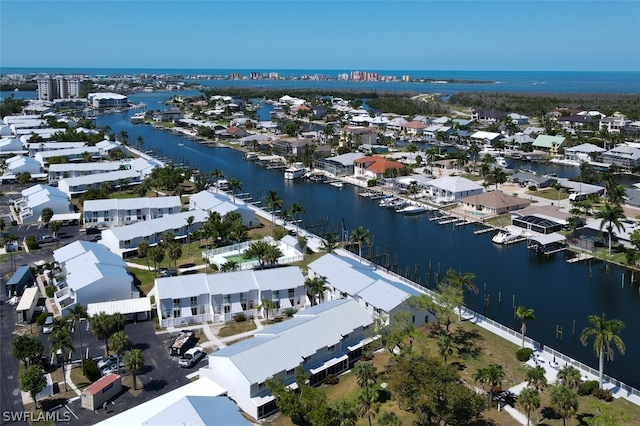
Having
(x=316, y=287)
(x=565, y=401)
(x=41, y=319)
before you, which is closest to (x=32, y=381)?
(x=41, y=319)

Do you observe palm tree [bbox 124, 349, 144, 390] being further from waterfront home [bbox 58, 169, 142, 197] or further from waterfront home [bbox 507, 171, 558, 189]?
waterfront home [bbox 507, 171, 558, 189]

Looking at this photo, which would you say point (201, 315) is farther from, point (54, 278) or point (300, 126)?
point (300, 126)

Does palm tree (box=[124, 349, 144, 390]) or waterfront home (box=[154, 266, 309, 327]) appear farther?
waterfront home (box=[154, 266, 309, 327])

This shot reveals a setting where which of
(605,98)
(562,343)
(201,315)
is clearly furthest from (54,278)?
(605,98)

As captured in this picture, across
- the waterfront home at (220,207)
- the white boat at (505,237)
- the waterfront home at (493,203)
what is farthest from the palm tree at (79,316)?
the waterfront home at (493,203)

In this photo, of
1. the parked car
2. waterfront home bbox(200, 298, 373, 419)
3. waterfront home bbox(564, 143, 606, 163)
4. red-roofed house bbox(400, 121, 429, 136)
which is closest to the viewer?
waterfront home bbox(200, 298, 373, 419)

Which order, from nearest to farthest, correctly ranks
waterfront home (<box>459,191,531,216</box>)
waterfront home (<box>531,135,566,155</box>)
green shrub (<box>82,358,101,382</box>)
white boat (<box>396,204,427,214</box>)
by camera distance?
green shrub (<box>82,358,101,382</box>) < waterfront home (<box>459,191,531,216</box>) < white boat (<box>396,204,427,214</box>) < waterfront home (<box>531,135,566,155</box>)

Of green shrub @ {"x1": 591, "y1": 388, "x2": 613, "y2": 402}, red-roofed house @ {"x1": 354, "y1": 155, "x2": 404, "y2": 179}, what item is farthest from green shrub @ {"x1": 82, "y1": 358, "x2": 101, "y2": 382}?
red-roofed house @ {"x1": 354, "y1": 155, "x2": 404, "y2": 179}

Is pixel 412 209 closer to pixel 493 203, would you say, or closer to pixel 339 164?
pixel 493 203
